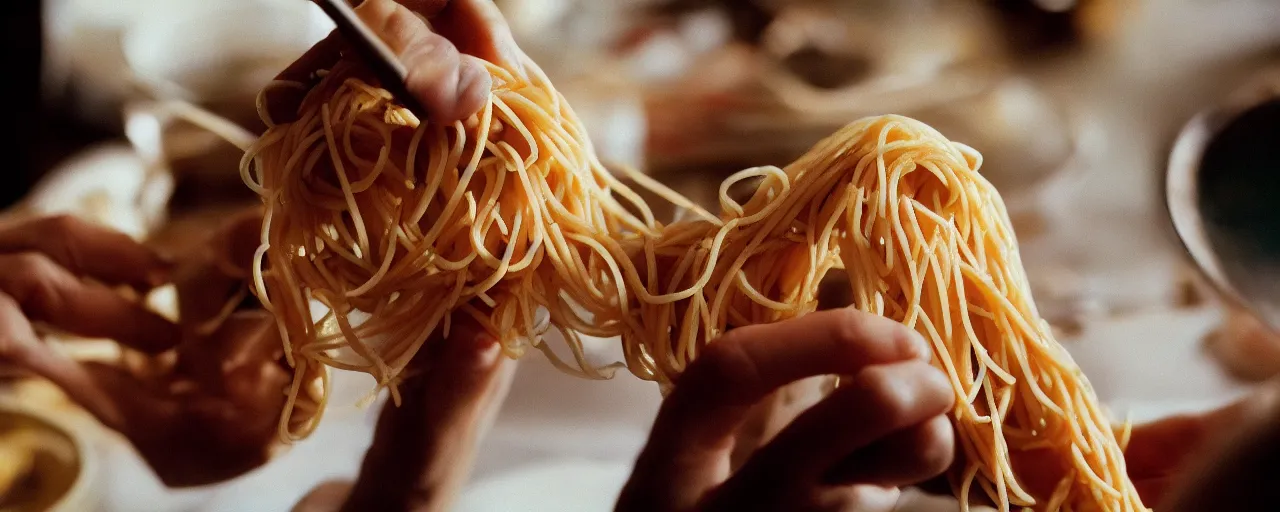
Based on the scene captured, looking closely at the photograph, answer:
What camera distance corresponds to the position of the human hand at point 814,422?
380mm

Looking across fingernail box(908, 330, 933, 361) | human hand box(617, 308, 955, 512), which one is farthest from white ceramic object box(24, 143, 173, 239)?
fingernail box(908, 330, 933, 361)

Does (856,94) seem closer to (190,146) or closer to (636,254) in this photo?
(636,254)

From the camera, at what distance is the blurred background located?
→ 66 centimetres

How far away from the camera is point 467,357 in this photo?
1.83 feet

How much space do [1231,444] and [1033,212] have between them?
56 cm

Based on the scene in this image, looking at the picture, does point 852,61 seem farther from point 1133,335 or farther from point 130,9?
point 130,9

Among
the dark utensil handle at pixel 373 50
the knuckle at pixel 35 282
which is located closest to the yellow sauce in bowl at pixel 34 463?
the knuckle at pixel 35 282

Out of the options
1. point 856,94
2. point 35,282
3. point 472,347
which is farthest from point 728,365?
point 856,94

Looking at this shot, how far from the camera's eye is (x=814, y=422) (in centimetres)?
40

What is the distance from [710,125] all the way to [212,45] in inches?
28.4

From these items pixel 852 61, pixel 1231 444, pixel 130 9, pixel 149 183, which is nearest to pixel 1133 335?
pixel 1231 444

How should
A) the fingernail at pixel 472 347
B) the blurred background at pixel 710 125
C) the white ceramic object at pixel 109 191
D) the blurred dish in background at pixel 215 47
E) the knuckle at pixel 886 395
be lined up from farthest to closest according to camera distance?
the blurred dish in background at pixel 215 47 < the white ceramic object at pixel 109 191 < the blurred background at pixel 710 125 < the fingernail at pixel 472 347 < the knuckle at pixel 886 395

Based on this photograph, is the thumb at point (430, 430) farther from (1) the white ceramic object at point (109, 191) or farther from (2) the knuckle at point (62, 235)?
(1) the white ceramic object at point (109, 191)

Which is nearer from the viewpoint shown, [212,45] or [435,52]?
[435,52]
